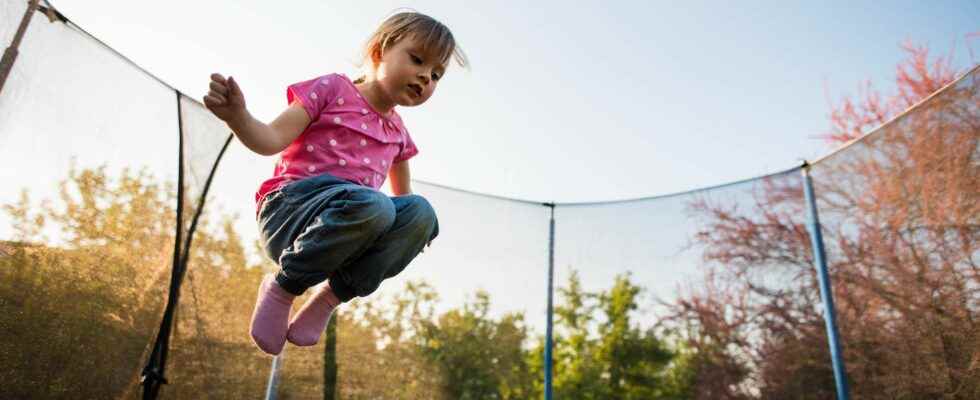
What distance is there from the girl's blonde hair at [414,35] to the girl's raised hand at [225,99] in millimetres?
378

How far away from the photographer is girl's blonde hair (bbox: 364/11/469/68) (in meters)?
1.10

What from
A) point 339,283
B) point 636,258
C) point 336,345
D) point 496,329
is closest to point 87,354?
point 336,345

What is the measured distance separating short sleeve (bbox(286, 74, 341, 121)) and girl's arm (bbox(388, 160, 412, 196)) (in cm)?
26

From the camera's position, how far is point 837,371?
2035mm

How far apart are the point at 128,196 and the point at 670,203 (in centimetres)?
224

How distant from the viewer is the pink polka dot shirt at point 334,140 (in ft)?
3.37

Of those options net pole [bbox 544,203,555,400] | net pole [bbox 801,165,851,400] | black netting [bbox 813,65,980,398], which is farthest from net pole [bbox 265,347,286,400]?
black netting [bbox 813,65,980,398]

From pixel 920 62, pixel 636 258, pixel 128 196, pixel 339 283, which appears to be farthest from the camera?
pixel 920 62

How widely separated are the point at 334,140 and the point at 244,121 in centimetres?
22

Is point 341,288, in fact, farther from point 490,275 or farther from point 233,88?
point 490,275

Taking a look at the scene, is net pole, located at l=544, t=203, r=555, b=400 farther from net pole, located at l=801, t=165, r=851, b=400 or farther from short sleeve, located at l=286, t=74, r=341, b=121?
short sleeve, located at l=286, t=74, r=341, b=121

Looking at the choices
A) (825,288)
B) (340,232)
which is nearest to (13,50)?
(340,232)

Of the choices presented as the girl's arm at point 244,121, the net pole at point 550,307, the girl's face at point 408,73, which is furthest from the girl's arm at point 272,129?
the net pole at point 550,307

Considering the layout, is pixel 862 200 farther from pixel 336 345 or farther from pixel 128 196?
pixel 128 196
